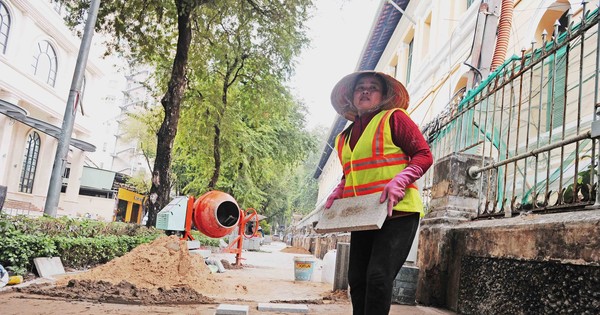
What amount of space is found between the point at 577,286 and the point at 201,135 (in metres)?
15.0

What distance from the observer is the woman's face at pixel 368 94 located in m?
3.17

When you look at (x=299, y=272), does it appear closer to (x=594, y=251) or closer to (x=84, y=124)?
(x=594, y=251)

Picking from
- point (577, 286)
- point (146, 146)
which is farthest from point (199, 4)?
point (146, 146)

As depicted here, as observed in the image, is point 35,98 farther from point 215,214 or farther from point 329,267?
point 329,267

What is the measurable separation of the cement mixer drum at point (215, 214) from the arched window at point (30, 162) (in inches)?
704

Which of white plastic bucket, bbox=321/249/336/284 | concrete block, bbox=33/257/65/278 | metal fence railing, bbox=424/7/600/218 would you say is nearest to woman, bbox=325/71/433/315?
metal fence railing, bbox=424/7/600/218

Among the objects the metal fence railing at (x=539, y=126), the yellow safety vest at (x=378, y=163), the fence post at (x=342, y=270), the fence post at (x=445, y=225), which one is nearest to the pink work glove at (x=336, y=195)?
the yellow safety vest at (x=378, y=163)

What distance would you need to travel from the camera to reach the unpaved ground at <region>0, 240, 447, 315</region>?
4.52m

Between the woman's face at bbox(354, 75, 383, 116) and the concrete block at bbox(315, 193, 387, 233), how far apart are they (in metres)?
0.62

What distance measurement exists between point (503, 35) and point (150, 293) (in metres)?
6.29

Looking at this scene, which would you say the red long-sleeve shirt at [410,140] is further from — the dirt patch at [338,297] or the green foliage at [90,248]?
the green foliage at [90,248]

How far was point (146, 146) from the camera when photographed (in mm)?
36188

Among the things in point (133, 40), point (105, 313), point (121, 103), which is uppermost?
point (121, 103)

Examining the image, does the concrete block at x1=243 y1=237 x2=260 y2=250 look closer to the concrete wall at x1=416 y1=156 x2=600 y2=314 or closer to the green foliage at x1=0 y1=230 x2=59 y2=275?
the green foliage at x1=0 y1=230 x2=59 y2=275
